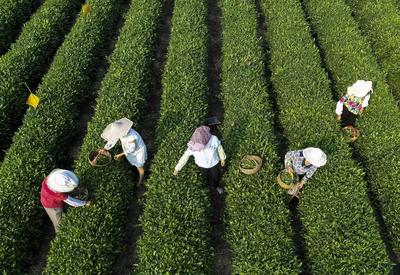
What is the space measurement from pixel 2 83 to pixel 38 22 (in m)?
3.64

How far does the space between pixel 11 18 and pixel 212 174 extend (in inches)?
432

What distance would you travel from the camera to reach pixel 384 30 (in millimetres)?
14086

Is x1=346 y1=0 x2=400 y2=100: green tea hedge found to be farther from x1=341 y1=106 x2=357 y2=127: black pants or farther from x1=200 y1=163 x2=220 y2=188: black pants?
x1=200 y1=163 x2=220 y2=188: black pants

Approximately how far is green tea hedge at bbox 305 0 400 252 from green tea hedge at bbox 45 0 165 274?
6332 millimetres

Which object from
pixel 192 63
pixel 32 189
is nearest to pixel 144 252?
pixel 32 189

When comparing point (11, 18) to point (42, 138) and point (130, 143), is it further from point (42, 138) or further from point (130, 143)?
point (130, 143)

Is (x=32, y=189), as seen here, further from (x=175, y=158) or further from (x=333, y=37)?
(x=333, y=37)

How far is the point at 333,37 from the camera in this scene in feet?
44.7

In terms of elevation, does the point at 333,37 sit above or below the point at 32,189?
above

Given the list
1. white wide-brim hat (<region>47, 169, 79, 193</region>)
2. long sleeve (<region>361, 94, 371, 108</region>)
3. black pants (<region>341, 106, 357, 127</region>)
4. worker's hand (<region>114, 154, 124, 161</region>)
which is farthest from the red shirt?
black pants (<region>341, 106, 357, 127</region>)

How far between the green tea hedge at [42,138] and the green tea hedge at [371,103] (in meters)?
8.32

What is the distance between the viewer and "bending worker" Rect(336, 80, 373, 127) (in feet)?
32.3

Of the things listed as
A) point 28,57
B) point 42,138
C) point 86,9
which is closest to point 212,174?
point 42,138

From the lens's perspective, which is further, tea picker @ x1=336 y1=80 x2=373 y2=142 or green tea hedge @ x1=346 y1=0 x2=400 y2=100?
green tea hedge @ x1=346 y1=0 x2=400 y2=100
